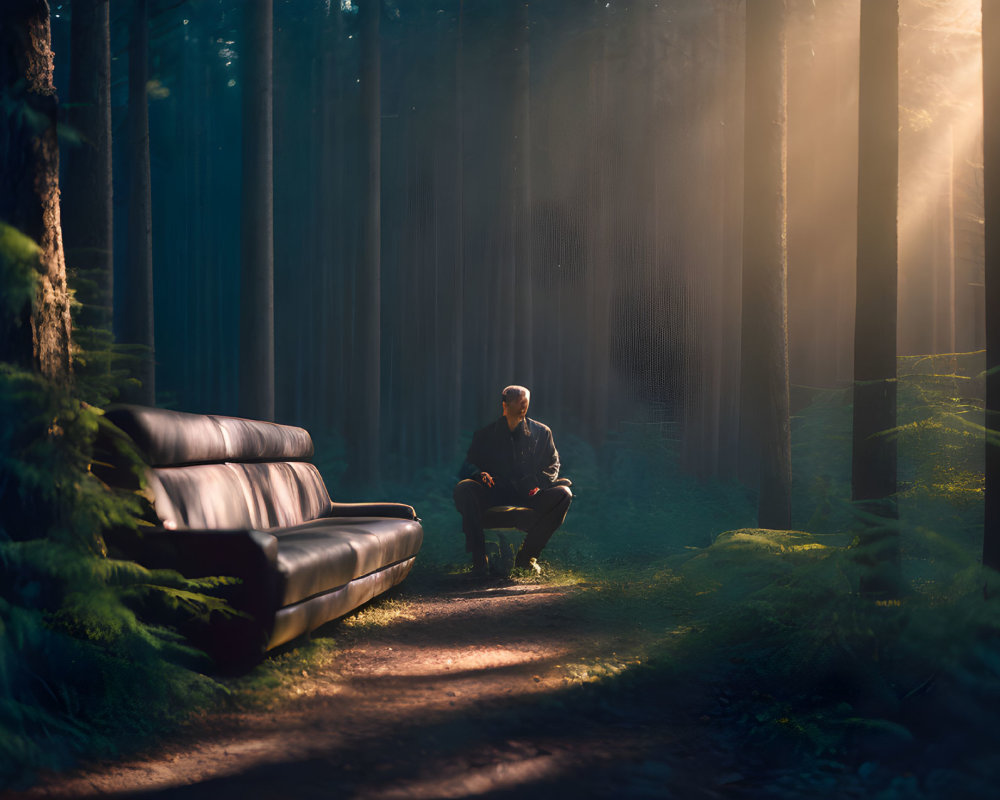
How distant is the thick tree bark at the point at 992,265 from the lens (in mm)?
3010

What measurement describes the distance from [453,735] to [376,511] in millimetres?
3283

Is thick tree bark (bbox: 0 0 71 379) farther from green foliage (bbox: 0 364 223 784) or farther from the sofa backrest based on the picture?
the sofa backrest

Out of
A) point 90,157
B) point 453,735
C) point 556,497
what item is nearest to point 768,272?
point 556,497

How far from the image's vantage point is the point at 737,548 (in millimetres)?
3959

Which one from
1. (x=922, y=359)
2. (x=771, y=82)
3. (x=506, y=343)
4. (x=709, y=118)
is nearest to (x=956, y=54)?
(x=709, y=118)

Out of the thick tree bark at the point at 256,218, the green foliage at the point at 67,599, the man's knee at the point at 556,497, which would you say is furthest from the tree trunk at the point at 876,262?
the thick tree bark at the point at 256,218

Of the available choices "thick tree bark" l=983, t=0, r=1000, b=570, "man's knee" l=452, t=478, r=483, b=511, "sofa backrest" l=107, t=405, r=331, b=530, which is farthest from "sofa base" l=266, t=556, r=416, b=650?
"thick tree bark" l=983, t=0, r=1000, b=570

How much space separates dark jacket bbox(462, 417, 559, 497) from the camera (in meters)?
6.24

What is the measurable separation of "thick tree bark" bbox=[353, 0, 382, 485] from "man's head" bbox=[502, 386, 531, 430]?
445cm

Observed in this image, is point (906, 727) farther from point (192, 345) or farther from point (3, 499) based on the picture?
point (192, 345)

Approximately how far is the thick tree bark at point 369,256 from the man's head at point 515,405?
4.45 m

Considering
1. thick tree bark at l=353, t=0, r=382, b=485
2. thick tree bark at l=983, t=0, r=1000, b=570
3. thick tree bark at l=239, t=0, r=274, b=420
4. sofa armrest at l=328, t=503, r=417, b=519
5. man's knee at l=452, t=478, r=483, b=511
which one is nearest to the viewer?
thick tree bark at l=983, t=0, r=1000, b=570

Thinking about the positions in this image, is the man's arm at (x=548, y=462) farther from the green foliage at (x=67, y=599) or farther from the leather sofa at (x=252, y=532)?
the green foliage at (x=67, y=599)

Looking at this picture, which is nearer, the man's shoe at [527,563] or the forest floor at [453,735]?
the forest floor at [453,735]
